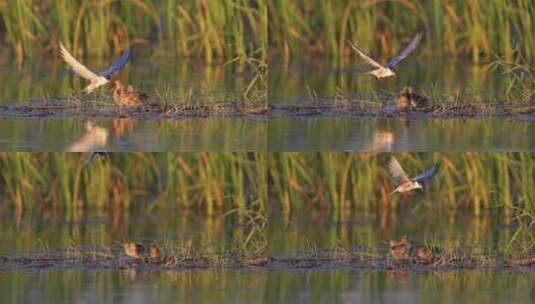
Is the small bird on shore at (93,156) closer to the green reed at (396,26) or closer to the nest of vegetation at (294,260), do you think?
the nest of vegetation at (294,260)

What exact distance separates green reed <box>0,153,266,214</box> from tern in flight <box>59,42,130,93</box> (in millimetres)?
421

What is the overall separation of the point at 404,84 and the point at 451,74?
0.60 m

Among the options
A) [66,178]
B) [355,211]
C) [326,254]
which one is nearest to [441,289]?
[326,254]

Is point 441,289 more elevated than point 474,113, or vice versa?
point 474,113

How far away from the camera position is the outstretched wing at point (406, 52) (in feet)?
44.0

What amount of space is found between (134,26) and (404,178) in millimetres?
2921

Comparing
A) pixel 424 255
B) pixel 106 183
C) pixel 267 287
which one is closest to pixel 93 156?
pixel 106 183

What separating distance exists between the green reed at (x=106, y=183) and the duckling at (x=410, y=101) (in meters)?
1.09

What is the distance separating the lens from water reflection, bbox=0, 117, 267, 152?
39.1 ft

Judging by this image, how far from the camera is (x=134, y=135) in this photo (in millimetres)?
12242

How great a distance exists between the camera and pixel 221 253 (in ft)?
40.5

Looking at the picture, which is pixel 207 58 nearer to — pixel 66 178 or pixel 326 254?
pixel 66 178

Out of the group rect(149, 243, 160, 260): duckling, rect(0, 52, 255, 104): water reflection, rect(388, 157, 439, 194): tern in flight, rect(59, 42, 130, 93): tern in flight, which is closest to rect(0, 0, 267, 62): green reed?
rect(0, 52, 255, 104): water reflection

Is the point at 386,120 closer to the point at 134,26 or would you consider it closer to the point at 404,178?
the point at 404,178
